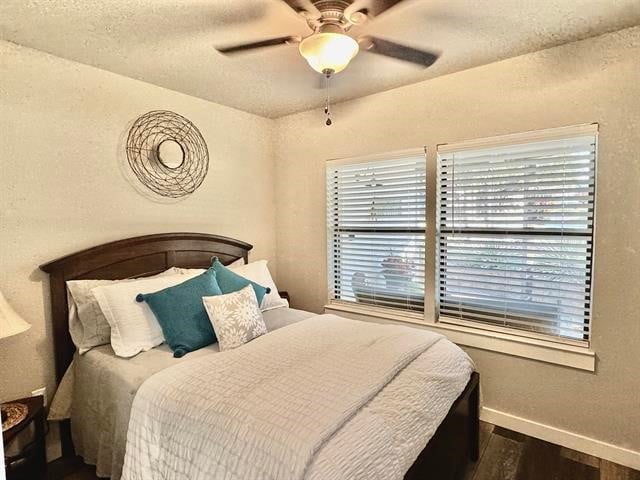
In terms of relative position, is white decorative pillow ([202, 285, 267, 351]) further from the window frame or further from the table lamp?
the window frame

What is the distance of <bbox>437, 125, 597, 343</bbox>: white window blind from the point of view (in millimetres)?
2252

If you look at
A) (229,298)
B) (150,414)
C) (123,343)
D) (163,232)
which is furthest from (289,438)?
(163,232)

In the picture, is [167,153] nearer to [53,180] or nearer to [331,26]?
[53,180]

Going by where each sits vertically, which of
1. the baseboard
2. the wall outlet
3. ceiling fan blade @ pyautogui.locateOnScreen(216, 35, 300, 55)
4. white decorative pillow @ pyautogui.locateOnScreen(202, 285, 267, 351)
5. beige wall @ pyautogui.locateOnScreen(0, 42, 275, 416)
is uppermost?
ceiling fan blade @ pyautogui.locateOnScreen(216, 35, 300, 55)

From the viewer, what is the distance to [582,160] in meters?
2.22

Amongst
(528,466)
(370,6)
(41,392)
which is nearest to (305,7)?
(370,6)

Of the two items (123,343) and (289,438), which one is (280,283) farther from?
(289,438)

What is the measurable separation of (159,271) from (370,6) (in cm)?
219

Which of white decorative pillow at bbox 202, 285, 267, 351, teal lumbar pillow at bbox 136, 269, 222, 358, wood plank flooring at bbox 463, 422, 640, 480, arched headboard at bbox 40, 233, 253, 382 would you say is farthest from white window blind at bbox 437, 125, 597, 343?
arched headboard at bbox 40, 233, 253, 382

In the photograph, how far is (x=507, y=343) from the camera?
2.50 m

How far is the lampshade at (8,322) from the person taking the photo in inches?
70.9

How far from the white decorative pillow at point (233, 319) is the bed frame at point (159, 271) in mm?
741

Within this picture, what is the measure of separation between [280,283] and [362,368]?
2.15 metres

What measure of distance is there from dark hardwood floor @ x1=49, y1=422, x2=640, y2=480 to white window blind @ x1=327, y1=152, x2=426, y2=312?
3.48 ft
